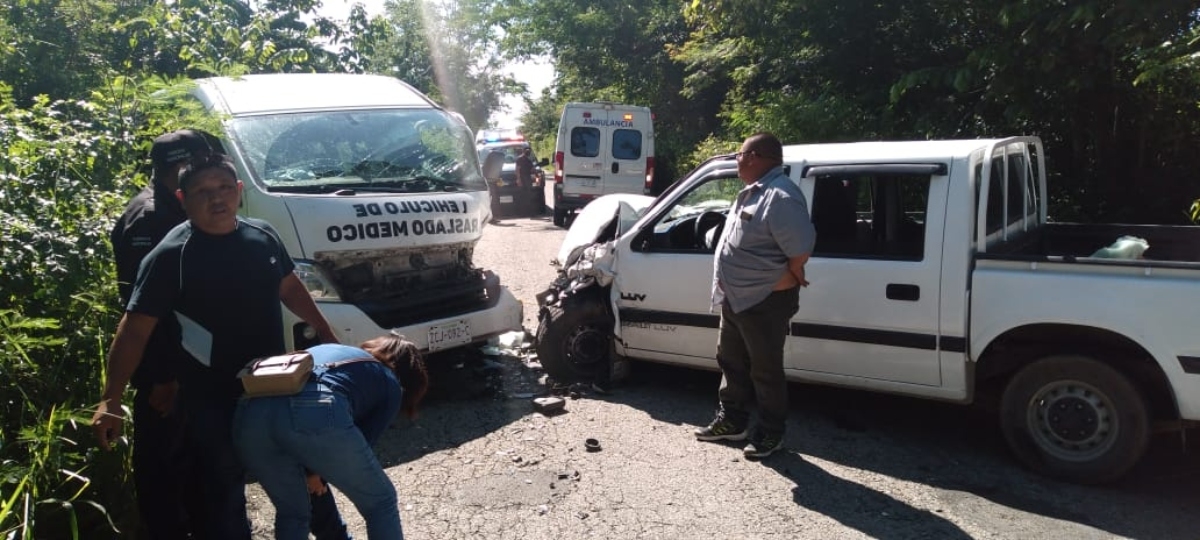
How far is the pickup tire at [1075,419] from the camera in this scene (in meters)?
4.37

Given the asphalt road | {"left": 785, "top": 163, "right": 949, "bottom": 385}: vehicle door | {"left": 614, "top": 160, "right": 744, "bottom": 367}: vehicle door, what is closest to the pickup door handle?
{"left": 785, "top": 163, "right": 949, "bottom": 385}: vehicle door

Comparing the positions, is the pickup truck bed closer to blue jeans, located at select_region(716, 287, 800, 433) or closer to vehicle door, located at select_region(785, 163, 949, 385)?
vehicle door, located at select_region(785, 163, 949, 385)

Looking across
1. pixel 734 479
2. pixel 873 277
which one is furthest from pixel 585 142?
pixel 734 479

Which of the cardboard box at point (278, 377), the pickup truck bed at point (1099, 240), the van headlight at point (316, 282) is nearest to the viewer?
the cardboard box at point (278, 377)

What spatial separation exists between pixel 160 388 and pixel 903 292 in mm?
3729

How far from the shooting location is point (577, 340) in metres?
6.30

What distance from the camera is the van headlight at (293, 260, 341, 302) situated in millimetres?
5309

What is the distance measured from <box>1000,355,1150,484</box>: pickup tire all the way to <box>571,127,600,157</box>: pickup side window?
12599 mm

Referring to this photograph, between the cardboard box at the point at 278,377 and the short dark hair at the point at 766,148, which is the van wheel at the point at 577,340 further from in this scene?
the cardboard box at the point at 278,377

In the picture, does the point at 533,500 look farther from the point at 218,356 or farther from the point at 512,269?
the point at 512,269

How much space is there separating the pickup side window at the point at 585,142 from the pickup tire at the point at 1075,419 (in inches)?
496

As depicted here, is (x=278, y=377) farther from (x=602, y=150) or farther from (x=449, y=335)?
(x=602, y=150)

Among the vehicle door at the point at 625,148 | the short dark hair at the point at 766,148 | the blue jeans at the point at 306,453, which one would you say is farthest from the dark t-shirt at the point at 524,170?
the blue jeans at the point at 306,453

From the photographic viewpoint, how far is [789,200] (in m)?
4.57
